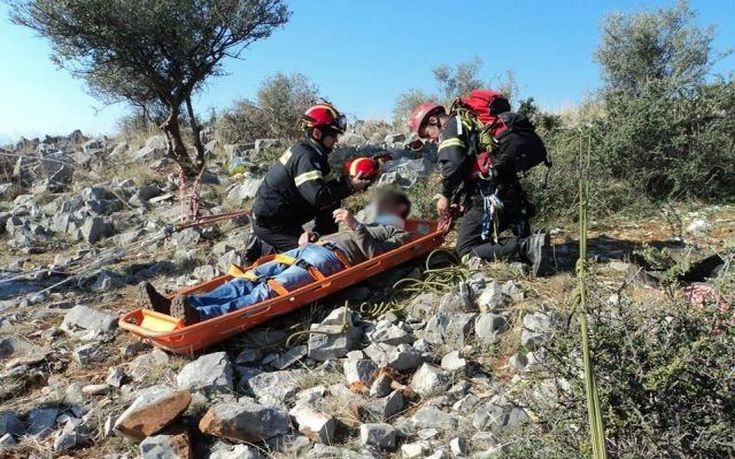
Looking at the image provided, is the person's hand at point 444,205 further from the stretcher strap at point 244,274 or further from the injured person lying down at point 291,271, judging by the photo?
the stretcher strap at point 244,274

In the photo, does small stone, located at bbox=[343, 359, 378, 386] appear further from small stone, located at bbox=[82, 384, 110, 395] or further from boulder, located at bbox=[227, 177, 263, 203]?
boulder, located at bbox=[227, 177, 263, 203]

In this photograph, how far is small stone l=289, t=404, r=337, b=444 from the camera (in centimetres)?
306

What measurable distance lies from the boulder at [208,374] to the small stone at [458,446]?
146 cm

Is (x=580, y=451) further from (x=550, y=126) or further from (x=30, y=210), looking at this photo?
(x=30, y=210)

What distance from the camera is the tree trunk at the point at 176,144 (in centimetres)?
1003

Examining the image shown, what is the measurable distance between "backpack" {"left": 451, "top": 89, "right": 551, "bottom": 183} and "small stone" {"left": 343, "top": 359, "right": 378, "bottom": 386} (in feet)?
6.72

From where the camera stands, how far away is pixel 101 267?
652cm

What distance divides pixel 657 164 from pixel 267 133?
351 inches

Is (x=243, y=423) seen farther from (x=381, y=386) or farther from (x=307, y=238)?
(x=307, y=238)

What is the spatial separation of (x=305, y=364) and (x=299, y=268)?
76cm

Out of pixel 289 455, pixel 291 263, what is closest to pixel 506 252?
pixel 291 263

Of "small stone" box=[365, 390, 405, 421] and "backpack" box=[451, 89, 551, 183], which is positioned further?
"backpack" box=[451, 89, 551, 183]

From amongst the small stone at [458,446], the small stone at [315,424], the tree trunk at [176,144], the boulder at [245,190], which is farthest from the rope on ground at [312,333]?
the tree trunk at [176,144]

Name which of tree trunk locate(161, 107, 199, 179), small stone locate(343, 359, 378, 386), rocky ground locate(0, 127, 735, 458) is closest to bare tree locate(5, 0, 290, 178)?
tree trunk locate(161, 107, 199, 179)
